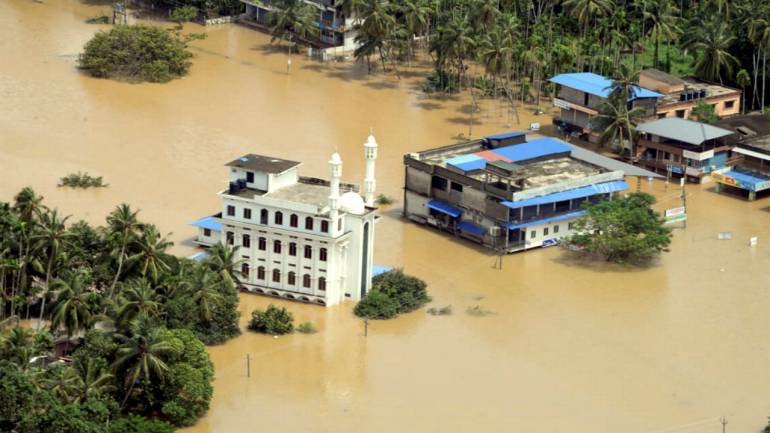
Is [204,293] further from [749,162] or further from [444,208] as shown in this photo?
[749,162]

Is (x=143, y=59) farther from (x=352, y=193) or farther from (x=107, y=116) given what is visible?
(x=352, y=193)

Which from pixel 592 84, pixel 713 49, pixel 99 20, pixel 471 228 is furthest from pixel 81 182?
pixel 713 49

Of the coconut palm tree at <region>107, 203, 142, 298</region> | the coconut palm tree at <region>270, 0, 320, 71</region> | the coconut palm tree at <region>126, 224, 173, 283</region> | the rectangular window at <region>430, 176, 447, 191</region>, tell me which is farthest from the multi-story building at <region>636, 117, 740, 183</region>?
the coconut palm tree at <region>107, 203, 142, 298</region>

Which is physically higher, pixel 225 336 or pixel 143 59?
pixel 143 59

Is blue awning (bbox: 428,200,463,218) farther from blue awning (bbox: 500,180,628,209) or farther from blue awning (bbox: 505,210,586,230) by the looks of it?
blue awning (bbox: 505,210,586,230)

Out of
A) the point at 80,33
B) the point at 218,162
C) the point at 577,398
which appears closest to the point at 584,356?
the point at 577,398
